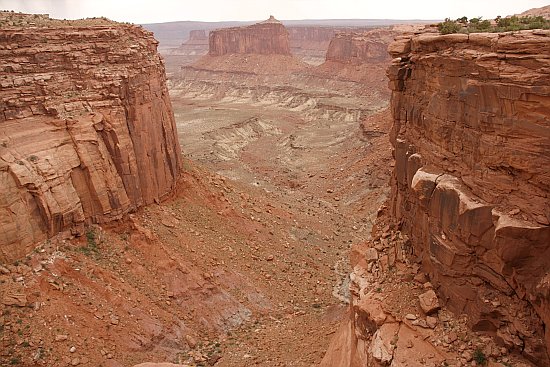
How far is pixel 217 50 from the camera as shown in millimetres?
125625

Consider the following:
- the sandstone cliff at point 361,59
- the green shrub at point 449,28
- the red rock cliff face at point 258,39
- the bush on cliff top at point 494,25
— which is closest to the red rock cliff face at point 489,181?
the green shrub at point 449,28

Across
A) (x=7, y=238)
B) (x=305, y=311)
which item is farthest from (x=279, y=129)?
(x=7, y=238)

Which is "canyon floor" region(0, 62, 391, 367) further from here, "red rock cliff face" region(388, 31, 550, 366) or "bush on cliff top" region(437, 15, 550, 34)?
"bush on cliff top" region(437, 15, 550, 34)

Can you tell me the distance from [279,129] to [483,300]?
190ft

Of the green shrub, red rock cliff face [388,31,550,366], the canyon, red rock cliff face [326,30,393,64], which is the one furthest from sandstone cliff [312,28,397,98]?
red rock cliff face [388,31,550,366]

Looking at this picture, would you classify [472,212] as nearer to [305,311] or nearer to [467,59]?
[467,59]

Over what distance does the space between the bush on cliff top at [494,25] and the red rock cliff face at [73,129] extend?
15.2m

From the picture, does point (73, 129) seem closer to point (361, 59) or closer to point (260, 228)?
point (260, 228)

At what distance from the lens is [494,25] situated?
1422 centimetres

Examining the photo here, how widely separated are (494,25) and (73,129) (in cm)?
1727

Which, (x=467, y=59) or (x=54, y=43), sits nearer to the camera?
(x=467, y=59)

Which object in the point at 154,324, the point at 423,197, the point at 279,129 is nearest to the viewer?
the point at 423,197

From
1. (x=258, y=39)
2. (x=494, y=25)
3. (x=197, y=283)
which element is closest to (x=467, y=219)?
(x=494, y=25)

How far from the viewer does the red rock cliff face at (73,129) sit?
1947 cm
